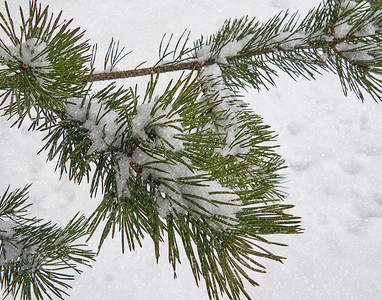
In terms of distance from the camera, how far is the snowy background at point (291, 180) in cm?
139

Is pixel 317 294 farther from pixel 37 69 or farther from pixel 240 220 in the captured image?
pixel 37 69

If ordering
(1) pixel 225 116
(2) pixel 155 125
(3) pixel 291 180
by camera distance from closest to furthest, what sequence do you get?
(2) pixel 155 125, (1) pixel 225 116, (3) pixel 291 180

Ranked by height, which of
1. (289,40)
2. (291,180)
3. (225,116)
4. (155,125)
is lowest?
(155,125)

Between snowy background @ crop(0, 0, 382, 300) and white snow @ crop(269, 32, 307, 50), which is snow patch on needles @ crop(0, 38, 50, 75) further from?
snowy background @ crop(0, 0, 382, 300)

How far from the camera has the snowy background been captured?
1393mm

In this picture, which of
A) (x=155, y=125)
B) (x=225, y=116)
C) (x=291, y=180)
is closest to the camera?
(x=155, y=125)

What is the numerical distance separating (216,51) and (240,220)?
427mm

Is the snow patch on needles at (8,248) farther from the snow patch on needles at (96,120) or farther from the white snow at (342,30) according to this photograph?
the white snow at (342,30)

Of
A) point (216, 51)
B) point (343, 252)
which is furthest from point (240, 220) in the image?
point (343, 252)

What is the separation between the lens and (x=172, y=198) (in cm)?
32

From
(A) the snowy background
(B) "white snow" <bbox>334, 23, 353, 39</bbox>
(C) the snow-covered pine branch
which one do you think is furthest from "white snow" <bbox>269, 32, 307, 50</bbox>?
(A) the snowy background

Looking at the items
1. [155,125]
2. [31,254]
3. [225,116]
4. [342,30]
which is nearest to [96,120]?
[155,125]

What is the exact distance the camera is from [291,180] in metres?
1.74

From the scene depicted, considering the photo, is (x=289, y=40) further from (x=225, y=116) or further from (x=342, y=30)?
(x=225, y=116)
